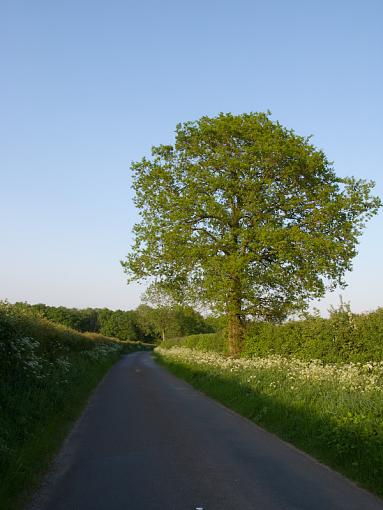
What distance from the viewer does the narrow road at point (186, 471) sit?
657 centimetres

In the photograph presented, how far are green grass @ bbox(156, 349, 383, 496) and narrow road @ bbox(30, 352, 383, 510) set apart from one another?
40cm

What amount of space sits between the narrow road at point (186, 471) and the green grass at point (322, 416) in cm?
40

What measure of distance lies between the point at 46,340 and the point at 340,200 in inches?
654

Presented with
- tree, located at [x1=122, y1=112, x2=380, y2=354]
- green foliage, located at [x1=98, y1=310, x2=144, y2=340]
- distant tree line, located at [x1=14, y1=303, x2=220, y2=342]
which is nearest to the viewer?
tree, located at [x1=122, y1=112, x2=380, y2=354]

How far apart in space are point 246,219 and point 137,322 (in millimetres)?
121053

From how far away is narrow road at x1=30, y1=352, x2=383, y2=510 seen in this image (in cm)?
657

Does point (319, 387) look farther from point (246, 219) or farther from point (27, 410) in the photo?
point (246, 219)

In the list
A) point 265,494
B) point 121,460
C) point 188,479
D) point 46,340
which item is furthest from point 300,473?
point 46,340

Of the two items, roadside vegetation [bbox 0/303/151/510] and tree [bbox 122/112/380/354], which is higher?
tree [bbox 122/112/380/354]

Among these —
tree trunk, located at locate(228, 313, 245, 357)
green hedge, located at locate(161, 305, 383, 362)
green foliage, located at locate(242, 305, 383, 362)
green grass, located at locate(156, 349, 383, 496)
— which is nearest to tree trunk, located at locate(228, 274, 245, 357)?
tree trunk, located at locate(228, 313, 245, 357)

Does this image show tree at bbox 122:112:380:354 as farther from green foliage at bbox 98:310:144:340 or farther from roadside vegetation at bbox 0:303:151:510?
green foliage at bbox 98:310:144:340

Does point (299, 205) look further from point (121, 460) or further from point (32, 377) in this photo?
point (121, 460)

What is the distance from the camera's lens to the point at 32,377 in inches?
549

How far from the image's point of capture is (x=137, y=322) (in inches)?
5689
